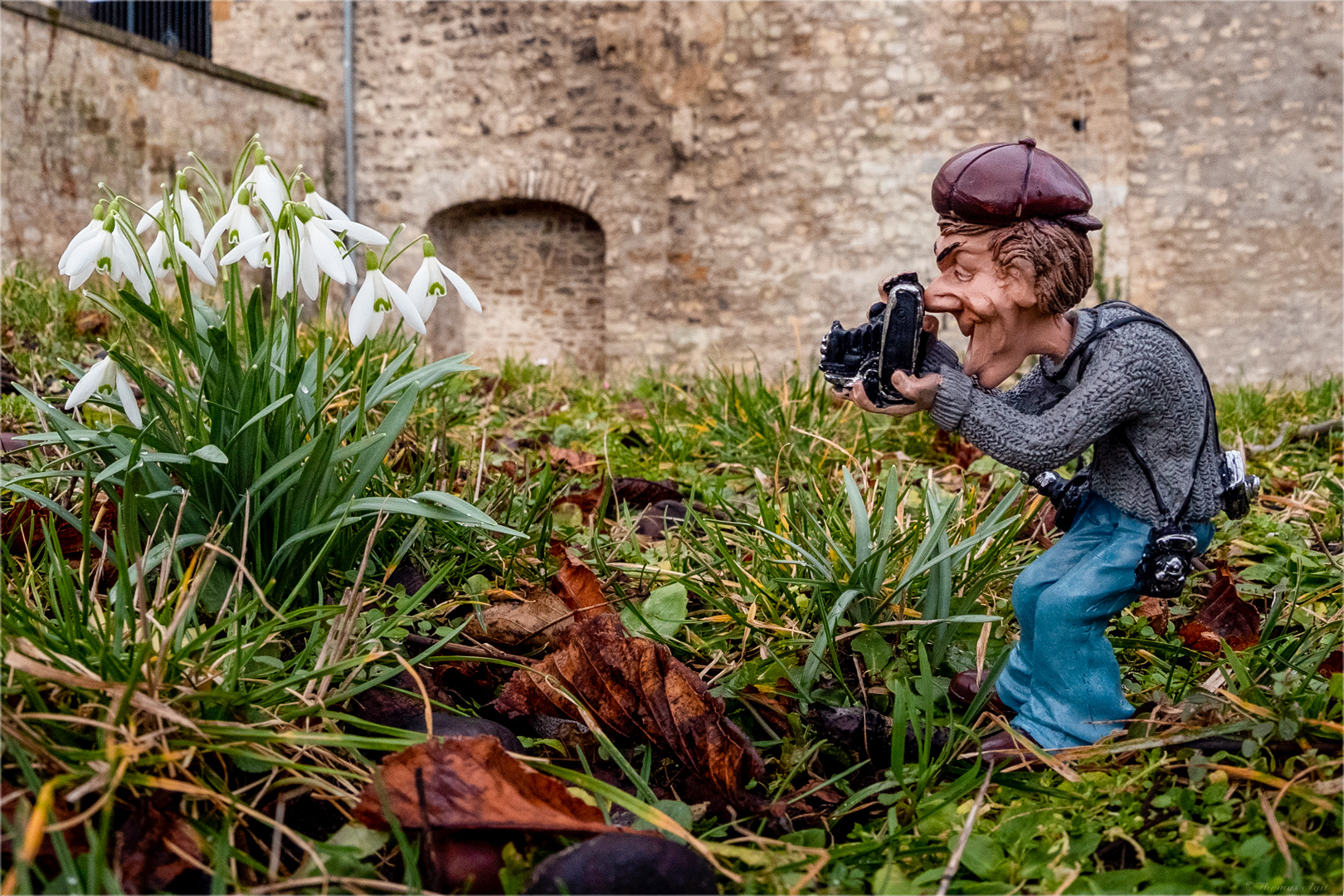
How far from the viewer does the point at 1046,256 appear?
1.32 metres

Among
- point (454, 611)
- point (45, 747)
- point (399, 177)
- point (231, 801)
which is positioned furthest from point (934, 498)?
point (399, 177)

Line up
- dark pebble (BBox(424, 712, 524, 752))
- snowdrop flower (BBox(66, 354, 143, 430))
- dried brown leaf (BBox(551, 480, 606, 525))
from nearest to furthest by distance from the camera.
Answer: dark pebble (BBox(424, 712, 524, 752)) < snowdrop flower (BBox(66, 354, 143, 430)) < dried brown leaf (BBox(551, 480, 606, 525))

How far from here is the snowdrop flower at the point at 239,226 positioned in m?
1.39

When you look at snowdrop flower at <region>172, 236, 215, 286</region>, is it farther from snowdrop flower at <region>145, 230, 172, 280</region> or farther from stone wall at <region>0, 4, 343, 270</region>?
stone wall at <region>0, 4, 343, 270</region>

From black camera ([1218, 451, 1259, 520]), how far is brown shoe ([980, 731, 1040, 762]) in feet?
1.47

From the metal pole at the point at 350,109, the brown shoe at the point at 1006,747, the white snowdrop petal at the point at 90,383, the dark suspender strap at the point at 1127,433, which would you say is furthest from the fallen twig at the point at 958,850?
the metal pole at the point at 350,109

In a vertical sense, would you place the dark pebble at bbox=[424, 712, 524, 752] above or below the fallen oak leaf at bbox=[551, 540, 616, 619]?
below

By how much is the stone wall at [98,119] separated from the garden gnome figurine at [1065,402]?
722 centimetres

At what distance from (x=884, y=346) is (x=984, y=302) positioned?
15 centimetres

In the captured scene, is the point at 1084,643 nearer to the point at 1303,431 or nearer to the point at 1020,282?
the point at 1020,282

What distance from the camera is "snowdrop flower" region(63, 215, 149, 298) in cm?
133

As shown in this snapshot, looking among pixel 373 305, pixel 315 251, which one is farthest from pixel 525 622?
pixel 315 251

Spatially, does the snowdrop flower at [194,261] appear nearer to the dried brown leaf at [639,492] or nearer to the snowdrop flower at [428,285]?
the snowdrop flower at [428,285]

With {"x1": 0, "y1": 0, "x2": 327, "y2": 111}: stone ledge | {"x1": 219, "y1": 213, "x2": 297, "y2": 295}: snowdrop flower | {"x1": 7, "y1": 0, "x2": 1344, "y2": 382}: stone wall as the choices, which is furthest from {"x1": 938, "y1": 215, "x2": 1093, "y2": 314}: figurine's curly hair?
{"x1": 0, "y1": 0, "x2": 327, "y2": 111}: stone ledge
